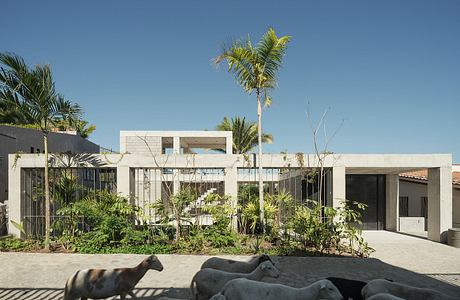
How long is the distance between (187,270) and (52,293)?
319 centimetres

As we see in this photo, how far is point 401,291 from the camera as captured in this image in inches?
212

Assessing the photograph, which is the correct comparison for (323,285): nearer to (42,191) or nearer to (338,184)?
(338,184)

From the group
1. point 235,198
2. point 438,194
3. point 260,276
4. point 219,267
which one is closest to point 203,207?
point 235,198

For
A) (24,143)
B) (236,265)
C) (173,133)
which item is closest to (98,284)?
(236,265)

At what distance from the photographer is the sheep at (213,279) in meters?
5.83

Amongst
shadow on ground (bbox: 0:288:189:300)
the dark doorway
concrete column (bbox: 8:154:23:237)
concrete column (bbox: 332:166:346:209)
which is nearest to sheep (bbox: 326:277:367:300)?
shadow on ground (bbox: 0:288:189:300)

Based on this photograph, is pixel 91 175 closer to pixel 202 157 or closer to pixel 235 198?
pixel 202 157

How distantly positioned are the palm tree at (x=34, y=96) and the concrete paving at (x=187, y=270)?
2.00 metres

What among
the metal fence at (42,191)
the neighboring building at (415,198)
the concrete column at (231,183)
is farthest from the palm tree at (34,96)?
the neighboring building at (415,198)

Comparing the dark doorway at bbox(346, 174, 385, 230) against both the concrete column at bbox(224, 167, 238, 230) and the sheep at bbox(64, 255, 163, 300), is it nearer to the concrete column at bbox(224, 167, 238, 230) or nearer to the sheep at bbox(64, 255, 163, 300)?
the concrete column at bbox(224, 167, 238, 230)

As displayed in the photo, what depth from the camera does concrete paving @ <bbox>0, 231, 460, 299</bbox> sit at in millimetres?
7457

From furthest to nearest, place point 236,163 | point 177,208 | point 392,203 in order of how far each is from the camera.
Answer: point 392,203, point 236,163, point 177,208

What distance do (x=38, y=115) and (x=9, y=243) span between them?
4.29m

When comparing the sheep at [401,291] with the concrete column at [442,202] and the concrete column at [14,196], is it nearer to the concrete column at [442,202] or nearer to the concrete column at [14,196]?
the concrete column at [442,202]
